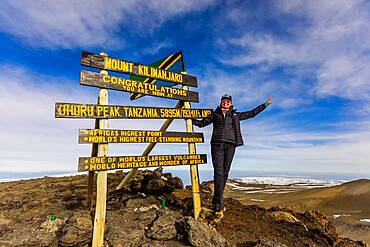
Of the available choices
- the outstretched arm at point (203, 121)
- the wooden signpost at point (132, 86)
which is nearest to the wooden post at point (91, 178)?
the wooden signpost at point (132, 86)

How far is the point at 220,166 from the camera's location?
254 inches

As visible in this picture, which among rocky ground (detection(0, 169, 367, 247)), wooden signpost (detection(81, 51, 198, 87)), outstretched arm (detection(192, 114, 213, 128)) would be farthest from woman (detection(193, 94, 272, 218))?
wooden signpost (detection(81, 51, 198, 87))

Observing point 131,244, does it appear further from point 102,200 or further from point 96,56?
point 96,56

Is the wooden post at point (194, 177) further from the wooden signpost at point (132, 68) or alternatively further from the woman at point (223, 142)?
the woman at point (223, 142)

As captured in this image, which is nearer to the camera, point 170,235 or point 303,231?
point 170,235

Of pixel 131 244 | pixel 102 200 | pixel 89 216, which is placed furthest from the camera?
pixel 89 216

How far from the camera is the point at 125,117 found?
5.73 metres

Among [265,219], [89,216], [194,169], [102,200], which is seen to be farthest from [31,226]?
[265,219]

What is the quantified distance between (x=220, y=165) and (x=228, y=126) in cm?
102

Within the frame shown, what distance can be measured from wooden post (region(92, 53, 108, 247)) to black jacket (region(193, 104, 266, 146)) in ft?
9.08

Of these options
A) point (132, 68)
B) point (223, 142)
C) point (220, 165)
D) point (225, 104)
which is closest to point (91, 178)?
point (132, 68)

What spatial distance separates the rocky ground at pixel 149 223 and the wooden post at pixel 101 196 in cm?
19

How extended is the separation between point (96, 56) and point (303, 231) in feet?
20.9

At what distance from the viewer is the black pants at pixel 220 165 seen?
638 cm
